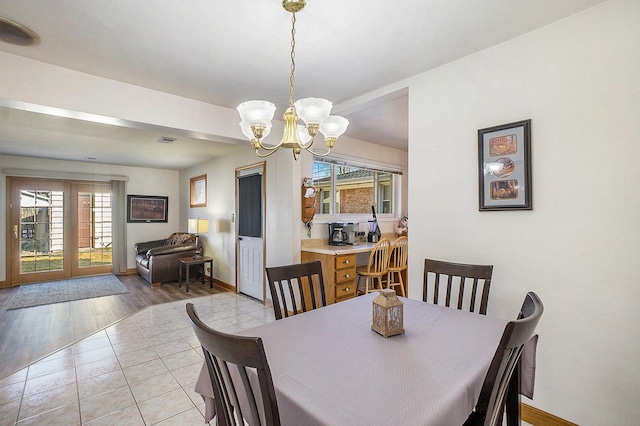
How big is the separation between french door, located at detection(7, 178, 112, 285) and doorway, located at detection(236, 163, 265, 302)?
3.69m

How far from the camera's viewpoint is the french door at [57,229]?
571 centimetres

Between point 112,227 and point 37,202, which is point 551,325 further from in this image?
point 37,202

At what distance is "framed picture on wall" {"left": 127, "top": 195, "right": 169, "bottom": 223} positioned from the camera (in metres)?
6.88

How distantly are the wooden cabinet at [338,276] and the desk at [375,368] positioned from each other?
1796 millimetres

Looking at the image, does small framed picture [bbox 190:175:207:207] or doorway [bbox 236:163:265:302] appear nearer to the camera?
doorway [bbox 236:163:265:302]

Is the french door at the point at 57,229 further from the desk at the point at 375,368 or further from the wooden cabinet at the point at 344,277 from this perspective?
the desk at the point at 375,368

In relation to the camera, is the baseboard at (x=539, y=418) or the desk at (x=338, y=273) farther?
the desk at (x=338, y=273)

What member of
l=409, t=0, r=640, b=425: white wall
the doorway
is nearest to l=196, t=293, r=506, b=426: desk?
l=409, t=0, r=640, b=425: white wall

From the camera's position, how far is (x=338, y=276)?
3.45m

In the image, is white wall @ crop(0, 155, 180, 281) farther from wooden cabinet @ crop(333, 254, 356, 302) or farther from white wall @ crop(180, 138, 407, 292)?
wooden cabinet @ crop(333, 254, 356, 302)

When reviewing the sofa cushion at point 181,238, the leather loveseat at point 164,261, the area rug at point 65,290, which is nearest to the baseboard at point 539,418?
the leather loveseat at point 164,261

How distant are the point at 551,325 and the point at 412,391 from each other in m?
1.44

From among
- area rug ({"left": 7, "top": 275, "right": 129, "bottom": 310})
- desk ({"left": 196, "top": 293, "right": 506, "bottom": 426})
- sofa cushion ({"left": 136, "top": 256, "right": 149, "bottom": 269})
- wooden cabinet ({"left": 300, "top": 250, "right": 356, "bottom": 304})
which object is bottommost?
area rug ({"left": 7, "top": 275, "right": 129, "bottom": 310})

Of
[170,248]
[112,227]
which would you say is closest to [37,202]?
[112,227]
